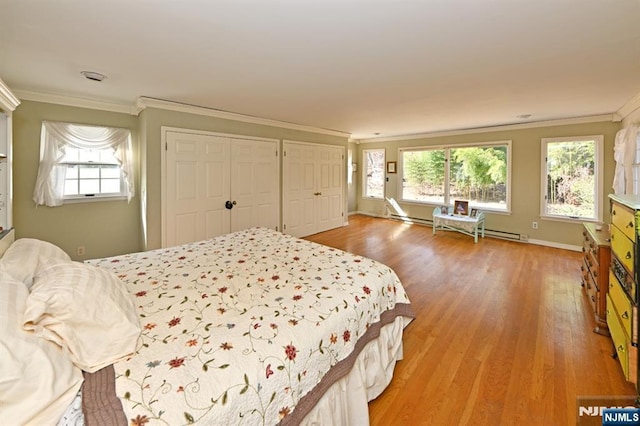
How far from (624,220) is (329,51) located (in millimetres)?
2443

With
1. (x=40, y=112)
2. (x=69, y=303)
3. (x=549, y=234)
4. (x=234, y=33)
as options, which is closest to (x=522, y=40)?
(x=234, y=33)

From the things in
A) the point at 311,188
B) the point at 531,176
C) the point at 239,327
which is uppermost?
the point at 531,176

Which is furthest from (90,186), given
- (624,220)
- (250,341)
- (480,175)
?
(480,175)

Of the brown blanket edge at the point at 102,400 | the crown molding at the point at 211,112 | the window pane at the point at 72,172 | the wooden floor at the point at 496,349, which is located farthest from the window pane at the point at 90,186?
the wooden floor at the point at 496,349

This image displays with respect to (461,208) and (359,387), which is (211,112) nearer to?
(359,387)

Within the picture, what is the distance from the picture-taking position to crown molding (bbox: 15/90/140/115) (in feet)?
10.6

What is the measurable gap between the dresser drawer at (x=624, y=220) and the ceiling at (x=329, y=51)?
1.20 metres

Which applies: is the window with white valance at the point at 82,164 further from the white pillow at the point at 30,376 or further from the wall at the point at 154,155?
the white pillow at the point at 30,376

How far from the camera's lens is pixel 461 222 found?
17.9 feet

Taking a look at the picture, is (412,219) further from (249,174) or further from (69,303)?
(69,303)

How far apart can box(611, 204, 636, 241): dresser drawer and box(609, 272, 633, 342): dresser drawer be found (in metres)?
0.40

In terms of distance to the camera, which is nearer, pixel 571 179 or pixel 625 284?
pixel 625 284

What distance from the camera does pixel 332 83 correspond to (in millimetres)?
2938

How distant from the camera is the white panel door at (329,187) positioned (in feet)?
19.8
